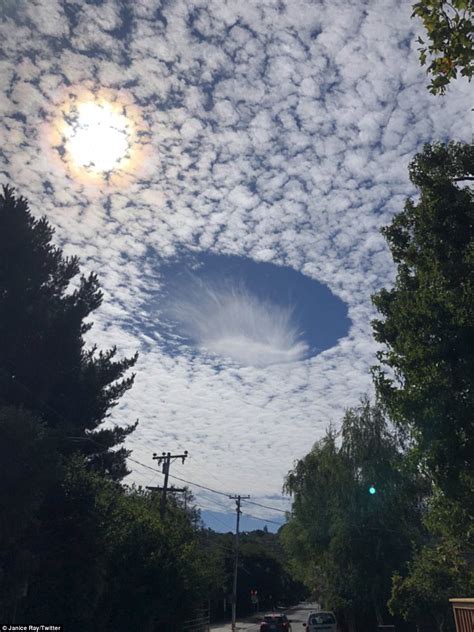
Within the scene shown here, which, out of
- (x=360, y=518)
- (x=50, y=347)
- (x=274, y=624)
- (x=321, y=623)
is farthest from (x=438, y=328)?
(x=274, y=624)

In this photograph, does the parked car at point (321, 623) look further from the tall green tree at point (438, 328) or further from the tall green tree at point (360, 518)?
the tall green tree at point (438, 328)

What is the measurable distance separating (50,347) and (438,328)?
13011 mm

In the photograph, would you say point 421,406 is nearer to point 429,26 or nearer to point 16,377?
point 429,26

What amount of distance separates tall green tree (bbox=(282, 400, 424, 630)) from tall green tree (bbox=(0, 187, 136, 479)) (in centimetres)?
1088

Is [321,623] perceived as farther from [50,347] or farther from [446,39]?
[446,39]

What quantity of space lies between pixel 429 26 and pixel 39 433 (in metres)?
12.7

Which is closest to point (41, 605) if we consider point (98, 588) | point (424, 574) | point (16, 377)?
point (98, 588)

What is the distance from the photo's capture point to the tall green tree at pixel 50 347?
18.0 m

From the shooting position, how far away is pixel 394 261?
14.7 metres

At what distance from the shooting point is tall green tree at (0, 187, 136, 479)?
1802 centimetres

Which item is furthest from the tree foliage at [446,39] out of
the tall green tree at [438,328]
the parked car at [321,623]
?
the parked car at [321,623]

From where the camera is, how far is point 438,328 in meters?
11.5

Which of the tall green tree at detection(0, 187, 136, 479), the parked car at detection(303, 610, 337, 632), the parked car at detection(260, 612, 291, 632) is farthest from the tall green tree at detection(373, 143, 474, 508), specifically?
the parked car at detection(260, 612, 291, 632)

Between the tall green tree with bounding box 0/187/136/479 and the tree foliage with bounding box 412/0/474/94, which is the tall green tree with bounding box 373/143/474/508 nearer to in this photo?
the tree foliage with bounding box 412/0/474/94
